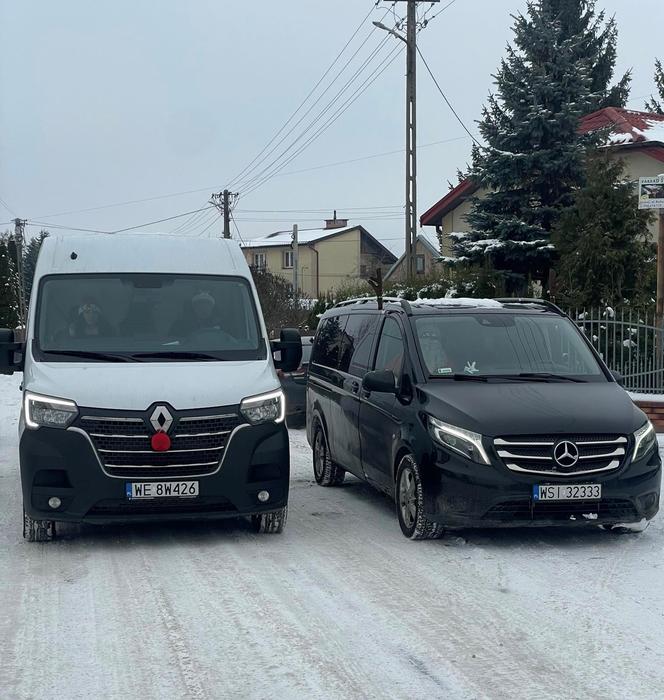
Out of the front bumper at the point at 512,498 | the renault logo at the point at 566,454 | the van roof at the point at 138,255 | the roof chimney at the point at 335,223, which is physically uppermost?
the roof chimney at the point at 335,223

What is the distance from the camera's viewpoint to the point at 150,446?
25.0 ft

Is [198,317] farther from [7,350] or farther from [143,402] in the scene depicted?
[7,350]

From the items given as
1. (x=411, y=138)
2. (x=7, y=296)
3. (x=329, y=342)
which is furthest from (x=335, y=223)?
(x=329, y=342)

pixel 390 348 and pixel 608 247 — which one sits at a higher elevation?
pixel 608 247

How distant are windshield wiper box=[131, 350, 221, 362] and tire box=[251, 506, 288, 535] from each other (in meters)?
1.23

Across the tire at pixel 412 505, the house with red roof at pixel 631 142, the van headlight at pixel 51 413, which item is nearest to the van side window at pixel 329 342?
the tire at pixel 412 505

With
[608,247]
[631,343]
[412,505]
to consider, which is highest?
[608,247]

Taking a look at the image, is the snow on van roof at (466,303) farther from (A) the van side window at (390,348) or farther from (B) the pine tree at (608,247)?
(B) the pine tree at (608,247)

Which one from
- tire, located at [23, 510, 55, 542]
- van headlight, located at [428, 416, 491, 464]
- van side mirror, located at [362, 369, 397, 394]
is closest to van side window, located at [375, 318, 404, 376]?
van side mirror, located at [362, 369, 397, 394]

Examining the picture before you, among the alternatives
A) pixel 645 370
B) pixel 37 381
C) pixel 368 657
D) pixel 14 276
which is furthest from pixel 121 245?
pixel 14 276

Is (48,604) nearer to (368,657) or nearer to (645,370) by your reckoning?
(368,657)

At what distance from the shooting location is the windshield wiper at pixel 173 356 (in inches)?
325

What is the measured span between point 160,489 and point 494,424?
2.37m

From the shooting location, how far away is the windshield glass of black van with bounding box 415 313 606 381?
28.5 feet
